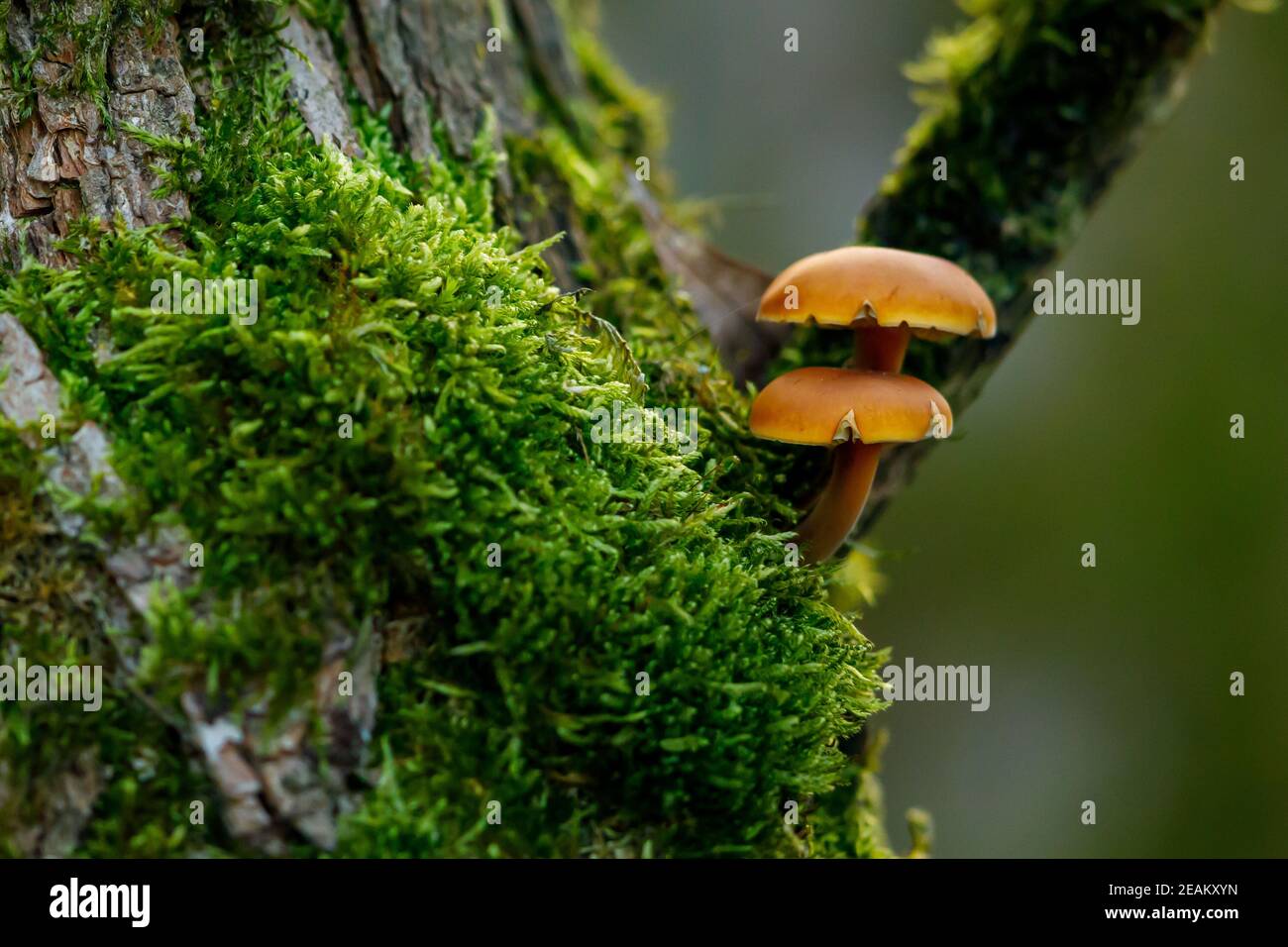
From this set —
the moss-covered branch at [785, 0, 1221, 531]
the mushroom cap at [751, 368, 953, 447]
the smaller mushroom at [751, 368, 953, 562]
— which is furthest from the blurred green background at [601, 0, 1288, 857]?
the mushroom cap at [751, 368, 953, 447]

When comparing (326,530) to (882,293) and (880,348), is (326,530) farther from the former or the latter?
(880,348)

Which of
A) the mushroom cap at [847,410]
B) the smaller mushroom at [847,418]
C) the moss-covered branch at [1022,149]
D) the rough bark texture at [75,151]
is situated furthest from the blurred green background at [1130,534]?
the rough bark texture at [75,151]

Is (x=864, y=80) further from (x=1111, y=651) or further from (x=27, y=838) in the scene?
(x=27, y=838)

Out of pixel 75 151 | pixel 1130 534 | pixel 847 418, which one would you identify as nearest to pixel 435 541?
pixel 847 418

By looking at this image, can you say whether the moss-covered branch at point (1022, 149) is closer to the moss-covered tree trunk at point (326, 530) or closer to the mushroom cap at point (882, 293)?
the mushroom cap at point (882, 293)

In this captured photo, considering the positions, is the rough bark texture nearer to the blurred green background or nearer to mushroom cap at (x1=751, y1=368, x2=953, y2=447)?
mushroom cap at (x1=751, y1=368, x2=953, y2=447)

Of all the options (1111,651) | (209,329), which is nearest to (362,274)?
(209,329)
